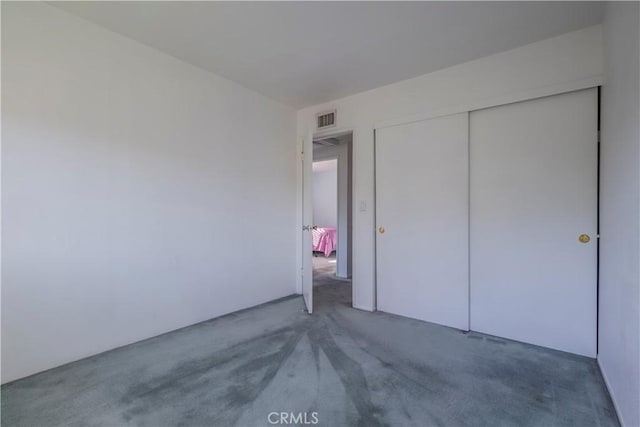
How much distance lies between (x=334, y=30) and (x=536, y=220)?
7.54 ft

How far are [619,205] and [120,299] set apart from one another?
354cm

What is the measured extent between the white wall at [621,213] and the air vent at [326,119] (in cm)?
253

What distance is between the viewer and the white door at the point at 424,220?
9.75 ft

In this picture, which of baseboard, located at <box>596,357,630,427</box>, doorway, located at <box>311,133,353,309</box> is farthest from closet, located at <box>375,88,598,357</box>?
doorway, located at <box>311,133,353,309</box>

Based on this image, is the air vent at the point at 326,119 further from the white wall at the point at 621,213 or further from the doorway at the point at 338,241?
the white wall at the point at 621,213

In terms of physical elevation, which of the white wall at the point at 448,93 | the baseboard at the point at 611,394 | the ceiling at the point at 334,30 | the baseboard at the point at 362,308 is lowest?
the baseboard at the point at 362,308

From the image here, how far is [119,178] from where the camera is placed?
8.29ft

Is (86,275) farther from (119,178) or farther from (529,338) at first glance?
(529,338)

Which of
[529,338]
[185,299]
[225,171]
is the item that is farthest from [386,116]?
[185,299]

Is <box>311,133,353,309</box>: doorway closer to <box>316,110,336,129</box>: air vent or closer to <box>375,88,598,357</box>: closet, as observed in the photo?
<box>316,110,336,129</box>: air vent

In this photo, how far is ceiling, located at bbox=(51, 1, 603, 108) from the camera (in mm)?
2174

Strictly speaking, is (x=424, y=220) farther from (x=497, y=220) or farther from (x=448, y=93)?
(x=448, y=93)

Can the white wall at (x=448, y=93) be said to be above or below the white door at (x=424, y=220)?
above

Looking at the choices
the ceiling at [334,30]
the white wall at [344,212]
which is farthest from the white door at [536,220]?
the white wall at [344,212]
